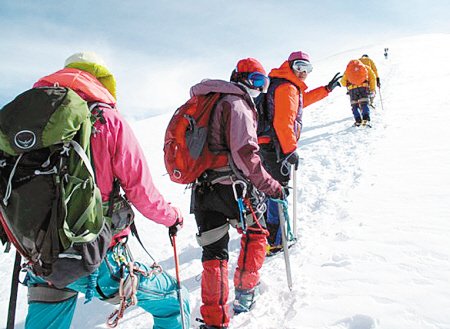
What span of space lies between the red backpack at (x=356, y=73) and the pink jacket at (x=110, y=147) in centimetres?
943

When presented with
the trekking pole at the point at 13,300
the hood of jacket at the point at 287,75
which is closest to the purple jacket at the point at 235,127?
the hood of jacket at the point at 287,75

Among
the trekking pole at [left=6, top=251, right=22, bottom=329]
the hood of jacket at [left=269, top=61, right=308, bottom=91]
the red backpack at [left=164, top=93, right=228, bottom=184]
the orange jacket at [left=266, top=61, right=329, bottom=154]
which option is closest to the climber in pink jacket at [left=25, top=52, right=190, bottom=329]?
the trekking pole at [left=6, top=251, right=22, bottom=329]

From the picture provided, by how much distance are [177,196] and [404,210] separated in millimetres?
4148

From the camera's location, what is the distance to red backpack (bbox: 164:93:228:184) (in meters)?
2.78

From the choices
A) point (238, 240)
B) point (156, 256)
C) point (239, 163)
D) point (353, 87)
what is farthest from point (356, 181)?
point (353, 87)

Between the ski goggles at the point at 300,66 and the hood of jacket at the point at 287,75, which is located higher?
the ski goggles at the point at 300,66

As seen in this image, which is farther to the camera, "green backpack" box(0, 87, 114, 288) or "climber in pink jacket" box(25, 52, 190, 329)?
"climber in pink jacket" box(25, 52, 190, 329)

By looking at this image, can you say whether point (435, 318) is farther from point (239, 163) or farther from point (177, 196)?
point (177, 196)

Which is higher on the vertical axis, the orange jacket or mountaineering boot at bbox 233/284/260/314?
the orange jacket

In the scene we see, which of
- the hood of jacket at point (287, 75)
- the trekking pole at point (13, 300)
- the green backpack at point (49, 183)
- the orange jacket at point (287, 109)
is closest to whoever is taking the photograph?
the green backpack at point (49, 183)

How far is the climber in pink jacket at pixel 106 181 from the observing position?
6.77 ft

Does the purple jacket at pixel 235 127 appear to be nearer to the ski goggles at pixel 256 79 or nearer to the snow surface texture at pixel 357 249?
the ski goggles at pixel 256 79

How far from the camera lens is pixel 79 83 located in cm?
207

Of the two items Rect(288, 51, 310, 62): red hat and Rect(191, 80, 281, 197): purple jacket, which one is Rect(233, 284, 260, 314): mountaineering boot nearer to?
Rect(191, 80, 281, 197): purple jacket
